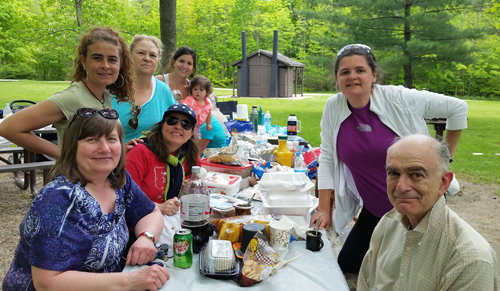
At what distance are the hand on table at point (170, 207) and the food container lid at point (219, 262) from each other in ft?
2.21

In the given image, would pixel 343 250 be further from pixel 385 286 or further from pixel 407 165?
pixel 407 165

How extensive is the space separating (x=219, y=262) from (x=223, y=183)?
1233 mm

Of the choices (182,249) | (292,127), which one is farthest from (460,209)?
(182,249)

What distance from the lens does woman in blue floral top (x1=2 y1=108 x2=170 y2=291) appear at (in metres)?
1.37

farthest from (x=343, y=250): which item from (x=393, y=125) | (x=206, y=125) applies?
(x=206, y=125)

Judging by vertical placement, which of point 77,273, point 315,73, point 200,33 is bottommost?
point 77,273

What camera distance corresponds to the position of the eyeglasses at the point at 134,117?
2.88m

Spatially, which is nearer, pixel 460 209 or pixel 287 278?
pixel 287 278

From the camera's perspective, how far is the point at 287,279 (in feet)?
5.44

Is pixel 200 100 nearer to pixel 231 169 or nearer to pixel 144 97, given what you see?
pixel 144 97

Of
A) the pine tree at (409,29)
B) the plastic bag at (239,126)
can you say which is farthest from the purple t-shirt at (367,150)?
the pine tree at (409,29)

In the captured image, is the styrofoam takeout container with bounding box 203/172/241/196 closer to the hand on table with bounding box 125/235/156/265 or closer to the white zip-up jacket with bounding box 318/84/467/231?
the white zip-up jacket with bounding box 318/84/467/231

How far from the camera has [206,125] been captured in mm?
4414

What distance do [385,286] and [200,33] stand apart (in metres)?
45.4
